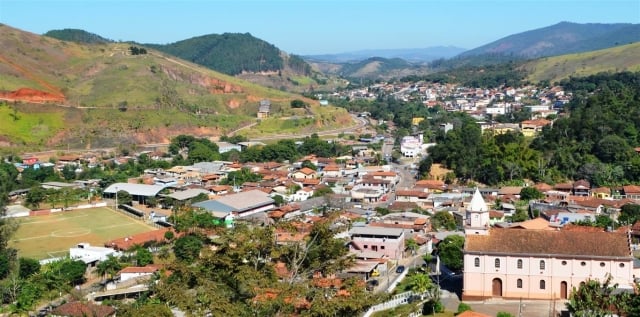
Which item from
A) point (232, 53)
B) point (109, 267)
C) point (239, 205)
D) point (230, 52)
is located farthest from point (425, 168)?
point (230, 52)

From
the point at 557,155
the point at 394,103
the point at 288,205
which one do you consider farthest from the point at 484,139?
the point at 394,103

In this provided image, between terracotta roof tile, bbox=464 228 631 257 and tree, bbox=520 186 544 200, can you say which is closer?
terracotta roof tile, bbox=464 228 631 257

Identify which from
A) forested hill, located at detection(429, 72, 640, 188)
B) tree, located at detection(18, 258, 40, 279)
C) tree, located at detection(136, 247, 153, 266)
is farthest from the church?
forested hill, located at detection(429, 72, 640, 188)

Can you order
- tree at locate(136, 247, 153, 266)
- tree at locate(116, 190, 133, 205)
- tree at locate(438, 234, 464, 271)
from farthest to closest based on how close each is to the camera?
tree at locate(116, 190, 133, 205), tree at locate(136, 247, 153, 266), tree at locate(438, 234, 464, 271)

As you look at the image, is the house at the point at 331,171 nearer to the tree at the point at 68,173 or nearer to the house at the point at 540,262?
the tree at the point at 68,173

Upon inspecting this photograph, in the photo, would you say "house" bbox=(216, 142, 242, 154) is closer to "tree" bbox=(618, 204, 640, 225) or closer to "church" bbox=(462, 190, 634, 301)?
"tree" bbox=(618, 204, 640, 225)
